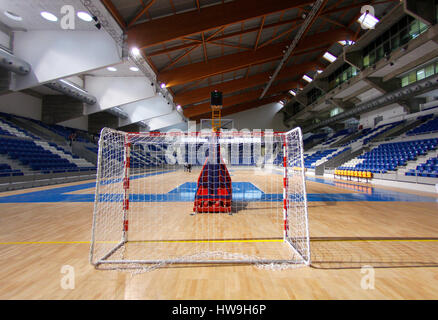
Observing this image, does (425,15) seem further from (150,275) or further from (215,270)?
(150,275)

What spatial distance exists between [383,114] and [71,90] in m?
24.2

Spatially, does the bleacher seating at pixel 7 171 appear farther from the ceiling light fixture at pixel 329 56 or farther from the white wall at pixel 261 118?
the white wall at pixel 261 118

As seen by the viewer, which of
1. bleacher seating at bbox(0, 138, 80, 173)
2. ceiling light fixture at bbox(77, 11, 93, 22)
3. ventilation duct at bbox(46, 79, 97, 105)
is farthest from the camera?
ventilation duct at bbox(46, 79, 97, 105)

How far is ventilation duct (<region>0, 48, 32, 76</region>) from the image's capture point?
8.66 meters

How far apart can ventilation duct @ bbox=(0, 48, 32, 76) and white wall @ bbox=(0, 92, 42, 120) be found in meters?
6.09

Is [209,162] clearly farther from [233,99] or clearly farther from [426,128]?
[233,99]

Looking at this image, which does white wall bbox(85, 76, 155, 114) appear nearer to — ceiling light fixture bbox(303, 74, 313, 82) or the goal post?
the goal post

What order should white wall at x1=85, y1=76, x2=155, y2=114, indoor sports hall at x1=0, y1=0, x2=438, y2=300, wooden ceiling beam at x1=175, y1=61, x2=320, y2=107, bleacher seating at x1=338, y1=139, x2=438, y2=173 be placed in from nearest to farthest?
1. indoor sports hall at x1=0, y1=0, x2=438, y2=300
2. bleacher seating at x1=338, y1=139, x2=438, y2=173
3. white wall at x1=85, y1=76, x2=155, y2=114
4. wooden ceiling beam at x1=175, y1=61, x2=320, y2=107

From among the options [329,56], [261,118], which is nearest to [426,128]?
[329,56]

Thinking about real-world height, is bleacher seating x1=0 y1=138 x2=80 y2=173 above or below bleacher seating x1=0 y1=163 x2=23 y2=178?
above

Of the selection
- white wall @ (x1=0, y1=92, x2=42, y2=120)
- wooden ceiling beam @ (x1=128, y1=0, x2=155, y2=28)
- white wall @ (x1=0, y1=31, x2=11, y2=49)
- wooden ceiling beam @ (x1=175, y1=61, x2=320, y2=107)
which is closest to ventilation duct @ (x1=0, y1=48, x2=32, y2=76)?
white wall @ (x1=0, y1=31, x2=11, y2=49)

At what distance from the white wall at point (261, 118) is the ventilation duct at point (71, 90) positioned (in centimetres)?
2008

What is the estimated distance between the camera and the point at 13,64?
350 inches

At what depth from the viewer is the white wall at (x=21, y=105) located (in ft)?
43.6
